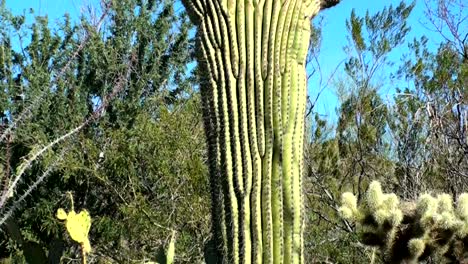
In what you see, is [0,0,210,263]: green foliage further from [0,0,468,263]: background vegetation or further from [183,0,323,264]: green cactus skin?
[183,0,323,264]: green cactus skin

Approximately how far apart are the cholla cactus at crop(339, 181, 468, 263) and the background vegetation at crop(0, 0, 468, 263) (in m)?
2.46

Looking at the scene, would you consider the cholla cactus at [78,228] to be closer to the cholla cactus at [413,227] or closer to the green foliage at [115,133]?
the cholla cactus at [413,227]

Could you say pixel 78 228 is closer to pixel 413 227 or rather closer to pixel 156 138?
pixel 413 227

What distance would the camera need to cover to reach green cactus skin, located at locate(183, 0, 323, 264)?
271 centimetres

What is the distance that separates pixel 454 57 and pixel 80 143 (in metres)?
3.89

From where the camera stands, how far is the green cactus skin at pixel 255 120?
2.71 m

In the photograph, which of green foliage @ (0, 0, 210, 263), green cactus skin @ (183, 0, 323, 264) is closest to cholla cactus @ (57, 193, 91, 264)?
green cactus skin @ (183, 0, 323, 264)

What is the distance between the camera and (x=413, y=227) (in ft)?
10.6

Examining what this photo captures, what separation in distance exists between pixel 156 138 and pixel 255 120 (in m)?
3.95

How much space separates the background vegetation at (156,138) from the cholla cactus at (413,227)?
2.46m

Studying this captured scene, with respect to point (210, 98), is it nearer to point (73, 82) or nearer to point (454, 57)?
point (454, 57)

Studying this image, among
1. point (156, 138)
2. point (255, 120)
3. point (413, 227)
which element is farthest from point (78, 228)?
point (156, 138)

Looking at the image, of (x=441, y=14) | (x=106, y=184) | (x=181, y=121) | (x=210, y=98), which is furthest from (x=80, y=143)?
(x=210, y=98)

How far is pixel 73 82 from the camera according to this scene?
8.34 m
